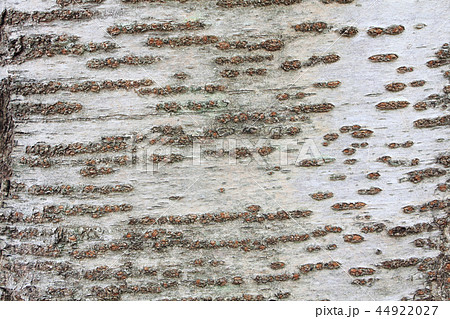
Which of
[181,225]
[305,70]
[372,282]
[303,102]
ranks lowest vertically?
[372,282]

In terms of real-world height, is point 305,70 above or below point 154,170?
above

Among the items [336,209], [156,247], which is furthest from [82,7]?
[336,209]

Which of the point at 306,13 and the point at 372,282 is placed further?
the point at 372,282

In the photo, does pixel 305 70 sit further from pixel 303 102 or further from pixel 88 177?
pixel 88 177
